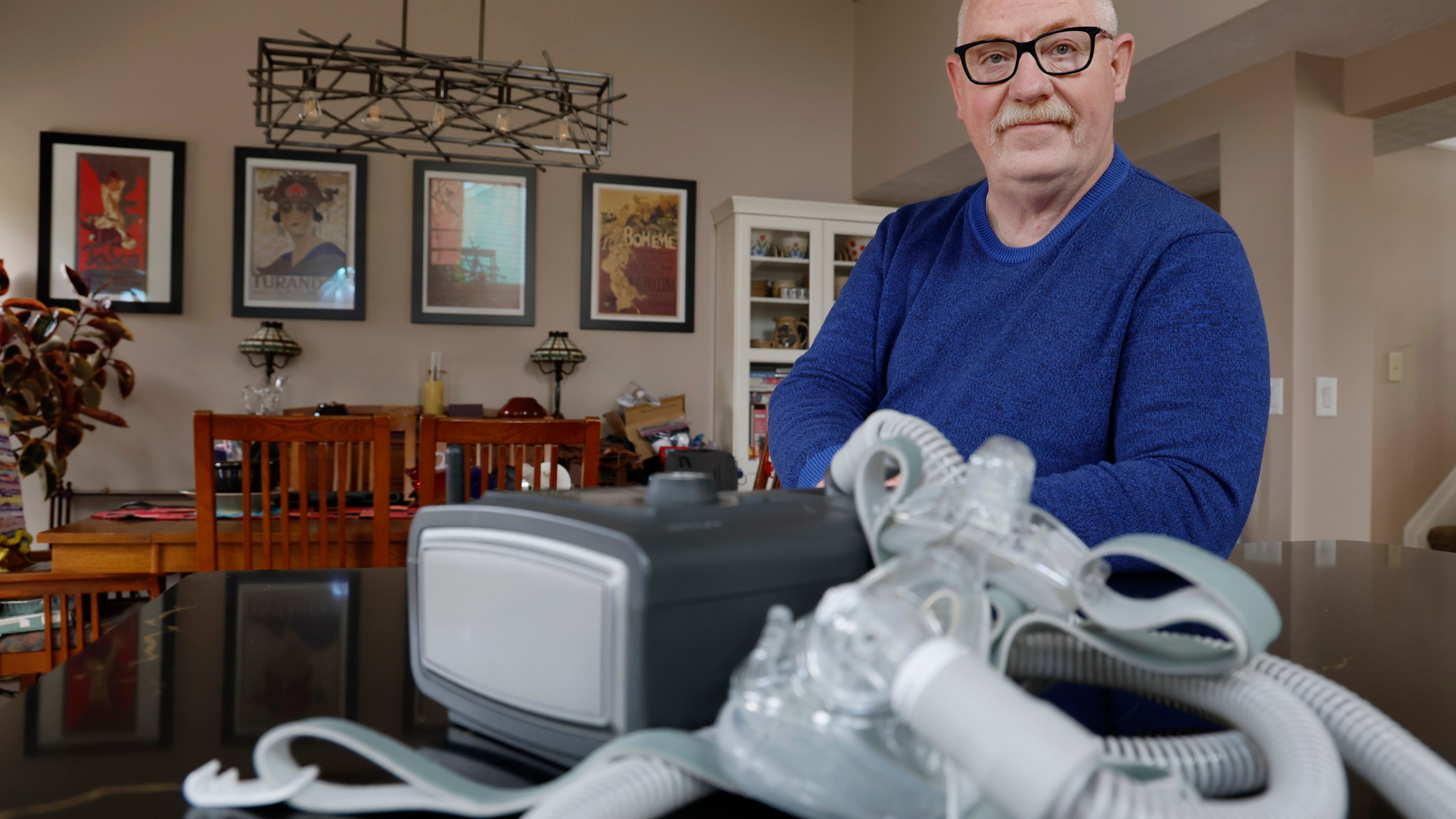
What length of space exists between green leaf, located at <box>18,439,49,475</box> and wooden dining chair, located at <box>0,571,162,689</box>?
152 cm

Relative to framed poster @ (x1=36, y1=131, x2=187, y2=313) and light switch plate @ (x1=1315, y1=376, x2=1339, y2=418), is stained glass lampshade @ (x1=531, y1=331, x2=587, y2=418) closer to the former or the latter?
framed poster @ (x1=36, y1=131, x2=187, y2=313)

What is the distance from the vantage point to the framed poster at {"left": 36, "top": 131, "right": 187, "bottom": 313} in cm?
389

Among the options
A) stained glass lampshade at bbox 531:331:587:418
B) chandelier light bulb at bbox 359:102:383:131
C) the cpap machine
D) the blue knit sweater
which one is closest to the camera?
the cpap machine

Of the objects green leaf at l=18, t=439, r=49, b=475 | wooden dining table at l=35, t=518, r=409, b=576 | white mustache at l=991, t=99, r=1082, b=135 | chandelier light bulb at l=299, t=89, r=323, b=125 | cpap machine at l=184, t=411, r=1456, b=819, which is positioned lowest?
wooden dining table at l=35, t=518, r=409, b=576

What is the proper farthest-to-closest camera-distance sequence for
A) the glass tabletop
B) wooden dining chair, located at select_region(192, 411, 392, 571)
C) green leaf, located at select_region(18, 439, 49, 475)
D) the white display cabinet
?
1. the white display cabinet
2. green leaf, located at select_region(18, 439, 49, 475)
3. wooden dining chair, located at select_region(192, 411, 392, 571)
4. the glass tabletop

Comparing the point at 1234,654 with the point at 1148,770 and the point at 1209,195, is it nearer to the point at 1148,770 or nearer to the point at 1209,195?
the point at 1148,770

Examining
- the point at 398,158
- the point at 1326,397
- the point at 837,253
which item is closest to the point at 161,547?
the point at 398,158

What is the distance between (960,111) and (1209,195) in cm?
440

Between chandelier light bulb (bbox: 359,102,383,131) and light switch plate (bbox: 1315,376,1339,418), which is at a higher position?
chandelier light bulb (bbox: 359,102,383,131)

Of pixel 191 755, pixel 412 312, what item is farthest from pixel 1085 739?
pixel 412 312

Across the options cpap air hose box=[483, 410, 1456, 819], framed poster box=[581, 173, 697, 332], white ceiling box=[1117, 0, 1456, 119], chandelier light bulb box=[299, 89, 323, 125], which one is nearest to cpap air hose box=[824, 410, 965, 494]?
cpap air hose box=[483, 410, 1456, 819]

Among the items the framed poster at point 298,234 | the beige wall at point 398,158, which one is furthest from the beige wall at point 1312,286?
the framed poster at point 298,234

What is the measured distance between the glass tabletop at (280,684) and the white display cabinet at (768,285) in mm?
3446

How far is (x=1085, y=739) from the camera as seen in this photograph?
0.76ft
